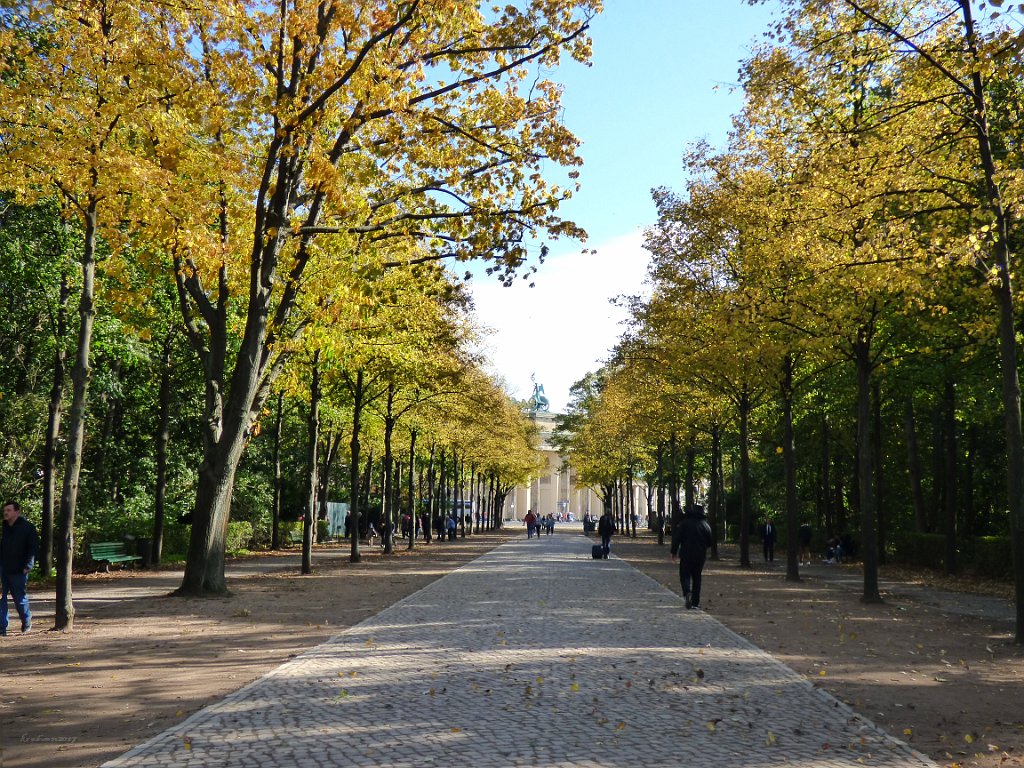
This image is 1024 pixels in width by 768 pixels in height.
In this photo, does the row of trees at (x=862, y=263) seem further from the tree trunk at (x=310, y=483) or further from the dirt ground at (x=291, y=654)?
the tree trunk at (x=310, y=483)

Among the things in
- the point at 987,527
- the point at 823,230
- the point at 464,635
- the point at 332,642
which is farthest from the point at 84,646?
the point at 987,527

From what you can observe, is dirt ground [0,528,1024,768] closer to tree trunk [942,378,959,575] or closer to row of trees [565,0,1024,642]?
row of trees [565,0,1024,642]

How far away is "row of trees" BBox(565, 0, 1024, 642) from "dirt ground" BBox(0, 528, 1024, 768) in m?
1.98

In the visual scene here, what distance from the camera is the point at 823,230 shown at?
16.6 m

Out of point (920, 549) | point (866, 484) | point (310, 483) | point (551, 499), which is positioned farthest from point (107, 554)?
point (551, 499)

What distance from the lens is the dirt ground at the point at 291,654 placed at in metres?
6.89

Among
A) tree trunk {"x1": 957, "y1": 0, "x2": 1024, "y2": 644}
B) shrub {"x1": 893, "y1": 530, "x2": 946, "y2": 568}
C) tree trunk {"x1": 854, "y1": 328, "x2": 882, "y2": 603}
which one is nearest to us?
tree trunk {"x1": 957, "y1": 0, "x2": 1024, "y2": 644}

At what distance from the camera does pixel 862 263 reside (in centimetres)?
1367

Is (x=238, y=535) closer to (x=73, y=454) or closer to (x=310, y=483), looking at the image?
(x=310, y=483)

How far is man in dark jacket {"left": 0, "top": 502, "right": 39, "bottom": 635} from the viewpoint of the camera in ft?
38.8

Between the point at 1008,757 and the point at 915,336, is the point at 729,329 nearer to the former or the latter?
the point at 915,336

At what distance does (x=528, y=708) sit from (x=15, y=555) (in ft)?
25.4

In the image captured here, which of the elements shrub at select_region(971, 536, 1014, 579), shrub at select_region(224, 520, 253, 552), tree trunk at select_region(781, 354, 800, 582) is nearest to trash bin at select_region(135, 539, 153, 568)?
shrub at select_region(224, 520, 253, 552)

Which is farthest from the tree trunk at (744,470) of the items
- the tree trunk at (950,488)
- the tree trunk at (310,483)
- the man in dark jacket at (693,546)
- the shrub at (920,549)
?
the tree trunk at (310,483)
